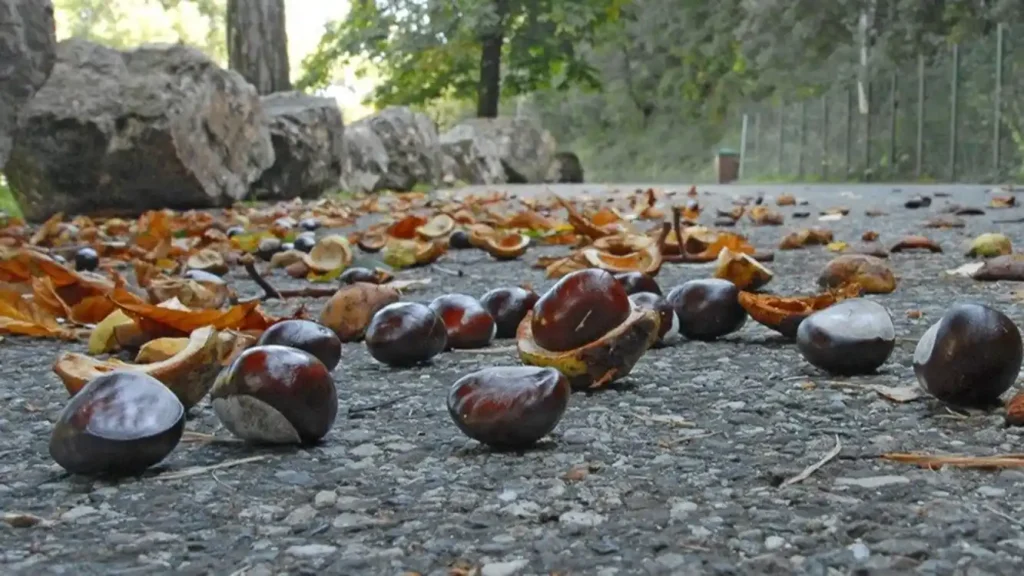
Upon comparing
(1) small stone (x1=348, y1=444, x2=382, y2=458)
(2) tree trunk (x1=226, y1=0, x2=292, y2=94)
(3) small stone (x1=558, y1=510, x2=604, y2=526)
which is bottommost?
(1) small stone (x1=348, y1=444, x2=382, y2=458)

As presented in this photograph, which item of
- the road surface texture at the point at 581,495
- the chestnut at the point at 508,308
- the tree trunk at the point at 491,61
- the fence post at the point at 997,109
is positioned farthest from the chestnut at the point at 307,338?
the tree trunk at the point at 491,61

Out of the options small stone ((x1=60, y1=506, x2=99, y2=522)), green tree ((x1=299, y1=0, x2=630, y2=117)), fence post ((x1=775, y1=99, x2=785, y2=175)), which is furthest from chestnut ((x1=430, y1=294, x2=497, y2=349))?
fence post ((x1=775, y1=99, x2=785, y2=175))

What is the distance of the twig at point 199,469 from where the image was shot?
4.27ft

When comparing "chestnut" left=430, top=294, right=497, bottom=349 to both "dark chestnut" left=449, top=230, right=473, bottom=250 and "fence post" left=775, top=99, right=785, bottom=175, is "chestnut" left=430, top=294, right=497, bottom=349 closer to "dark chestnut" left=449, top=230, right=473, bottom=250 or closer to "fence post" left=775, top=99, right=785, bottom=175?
"dark chestnut" left=449, top=230, right=473, bottom=250

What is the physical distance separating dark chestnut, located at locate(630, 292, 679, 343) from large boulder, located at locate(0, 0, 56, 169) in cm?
342

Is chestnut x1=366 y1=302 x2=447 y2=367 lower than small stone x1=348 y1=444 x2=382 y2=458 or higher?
higher

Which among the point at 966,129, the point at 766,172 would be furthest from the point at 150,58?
the point at 766,172

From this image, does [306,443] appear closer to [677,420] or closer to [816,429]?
[677,420]

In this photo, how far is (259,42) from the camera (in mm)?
10250

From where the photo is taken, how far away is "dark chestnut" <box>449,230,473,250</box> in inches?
173

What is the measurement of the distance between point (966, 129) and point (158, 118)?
1241 centimetres

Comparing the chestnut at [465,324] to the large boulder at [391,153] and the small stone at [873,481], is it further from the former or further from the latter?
the large boulder at [391,153]

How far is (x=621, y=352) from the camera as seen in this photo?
1.72m

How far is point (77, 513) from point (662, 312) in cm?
112
